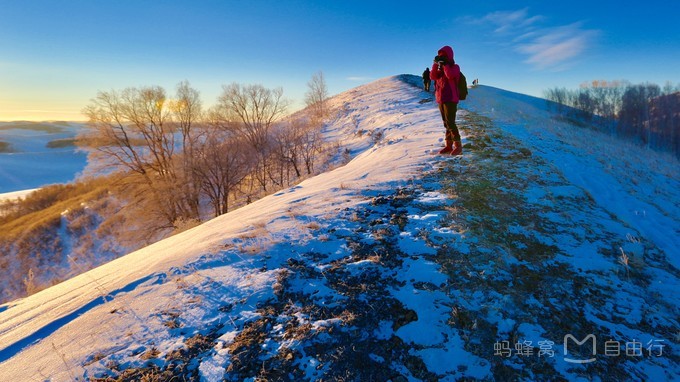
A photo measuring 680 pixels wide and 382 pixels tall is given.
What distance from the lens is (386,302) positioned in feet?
10.4

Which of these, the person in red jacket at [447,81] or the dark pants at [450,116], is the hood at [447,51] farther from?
the dark pants at [450,116]

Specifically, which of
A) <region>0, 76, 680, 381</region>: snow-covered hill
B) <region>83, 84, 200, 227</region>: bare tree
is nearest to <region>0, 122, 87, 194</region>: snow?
<region>83, 84, 200, 227</region>: bare tree

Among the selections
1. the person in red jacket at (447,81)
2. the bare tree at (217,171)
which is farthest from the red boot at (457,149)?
the bare tree at (217,171)

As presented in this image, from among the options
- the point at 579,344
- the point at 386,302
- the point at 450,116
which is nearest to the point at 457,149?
the point at 450,116

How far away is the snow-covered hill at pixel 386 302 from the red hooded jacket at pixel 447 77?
2566 millimetres

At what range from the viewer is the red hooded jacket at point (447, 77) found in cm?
665

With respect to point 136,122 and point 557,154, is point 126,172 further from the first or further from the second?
point 557,154

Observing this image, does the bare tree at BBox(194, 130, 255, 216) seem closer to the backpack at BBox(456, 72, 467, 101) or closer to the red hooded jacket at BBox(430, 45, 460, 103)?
the red hooded jacket at BBox(430, 45, 460, 103)

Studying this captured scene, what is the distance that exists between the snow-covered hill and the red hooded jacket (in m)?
2.57

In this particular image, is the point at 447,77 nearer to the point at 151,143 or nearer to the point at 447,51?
the point at 447,51

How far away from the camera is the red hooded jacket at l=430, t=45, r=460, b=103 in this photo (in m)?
6.65

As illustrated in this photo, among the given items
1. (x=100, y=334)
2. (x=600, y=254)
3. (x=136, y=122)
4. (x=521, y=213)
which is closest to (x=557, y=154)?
(x=521, y=213)

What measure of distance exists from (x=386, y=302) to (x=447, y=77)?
587 centimetres

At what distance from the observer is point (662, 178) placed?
10.2 metres
